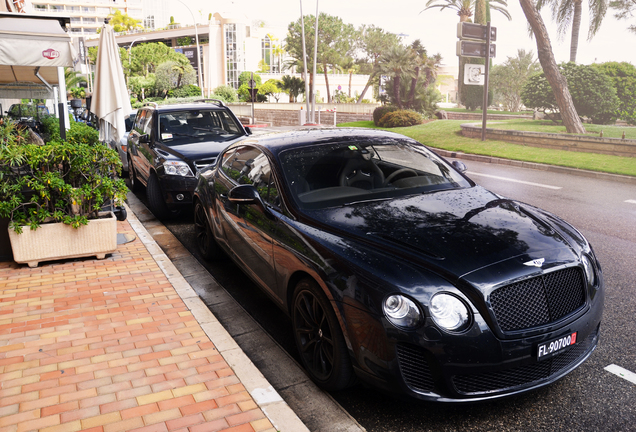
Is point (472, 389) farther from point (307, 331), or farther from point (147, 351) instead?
point (147, 351)

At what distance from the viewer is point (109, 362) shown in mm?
3740

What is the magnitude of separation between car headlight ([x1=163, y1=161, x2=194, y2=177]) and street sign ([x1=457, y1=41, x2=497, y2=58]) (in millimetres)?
16101

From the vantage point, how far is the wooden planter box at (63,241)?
18.7ft

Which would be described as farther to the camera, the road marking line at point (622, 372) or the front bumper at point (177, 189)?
the front bumper at point (177, 189)

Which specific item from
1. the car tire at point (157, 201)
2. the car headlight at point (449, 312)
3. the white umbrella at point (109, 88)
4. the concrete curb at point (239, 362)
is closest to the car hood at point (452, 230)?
the car headlight at point (449, 312)

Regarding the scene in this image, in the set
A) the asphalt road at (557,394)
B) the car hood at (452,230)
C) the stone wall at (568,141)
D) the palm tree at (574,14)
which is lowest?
the asphalt road at (557,394)

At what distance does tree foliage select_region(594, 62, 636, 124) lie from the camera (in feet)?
82.3

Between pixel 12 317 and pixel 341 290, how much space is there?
3.05 meters

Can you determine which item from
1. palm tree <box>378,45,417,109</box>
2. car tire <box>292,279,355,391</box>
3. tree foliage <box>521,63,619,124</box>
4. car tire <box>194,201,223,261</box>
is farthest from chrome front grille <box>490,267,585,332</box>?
palm tree <box>378,45,417,109</box>

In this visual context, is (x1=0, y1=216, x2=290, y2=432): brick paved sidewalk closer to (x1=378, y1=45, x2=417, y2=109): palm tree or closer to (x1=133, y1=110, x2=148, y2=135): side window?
(x1=133, y1=110, x2=148, y2=135): side window

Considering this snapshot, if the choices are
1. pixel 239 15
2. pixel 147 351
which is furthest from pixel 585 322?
pixel 239 15

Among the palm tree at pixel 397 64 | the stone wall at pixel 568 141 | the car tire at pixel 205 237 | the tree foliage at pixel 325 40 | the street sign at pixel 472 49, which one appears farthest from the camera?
the tree foliage at pixel 325 40

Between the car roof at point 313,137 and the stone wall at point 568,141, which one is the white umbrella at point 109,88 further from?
the stone wall at point 568,141

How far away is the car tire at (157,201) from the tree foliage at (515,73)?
182 ft
